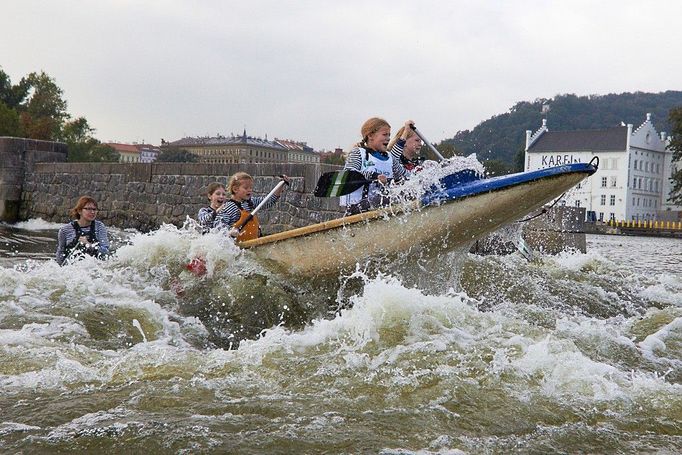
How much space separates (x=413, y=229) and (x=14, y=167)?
17.1 meters

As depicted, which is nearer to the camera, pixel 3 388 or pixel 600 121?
pixel 3 388

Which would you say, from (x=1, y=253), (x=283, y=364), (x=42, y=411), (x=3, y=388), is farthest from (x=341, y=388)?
(x=1, y=253)

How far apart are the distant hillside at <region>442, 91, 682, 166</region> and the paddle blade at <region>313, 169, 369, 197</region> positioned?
11772cm

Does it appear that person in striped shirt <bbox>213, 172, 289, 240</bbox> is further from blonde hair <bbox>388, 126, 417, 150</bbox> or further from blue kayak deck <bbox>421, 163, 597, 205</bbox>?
blue kayak deck <bbox>421, 163, 597, 205</bbox>

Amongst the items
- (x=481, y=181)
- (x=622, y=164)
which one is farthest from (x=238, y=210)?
(x=622, y=164)

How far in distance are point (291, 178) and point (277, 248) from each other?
5.17 metres

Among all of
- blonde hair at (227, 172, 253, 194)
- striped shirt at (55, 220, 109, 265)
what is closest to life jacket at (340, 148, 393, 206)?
blonde hair at (227, 172, 253, 194)

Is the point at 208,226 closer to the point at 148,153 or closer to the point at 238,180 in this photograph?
the point at 238,180

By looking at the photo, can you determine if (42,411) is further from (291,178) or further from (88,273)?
(291,178)

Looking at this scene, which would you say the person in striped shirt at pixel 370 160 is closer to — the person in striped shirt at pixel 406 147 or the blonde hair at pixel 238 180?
the person in striped shirt at pixel 406 147

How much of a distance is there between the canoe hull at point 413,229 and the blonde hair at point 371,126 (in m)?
1.27

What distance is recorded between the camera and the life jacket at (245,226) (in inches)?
306

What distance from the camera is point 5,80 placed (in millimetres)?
60500

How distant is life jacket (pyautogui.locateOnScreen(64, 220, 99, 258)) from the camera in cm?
778
